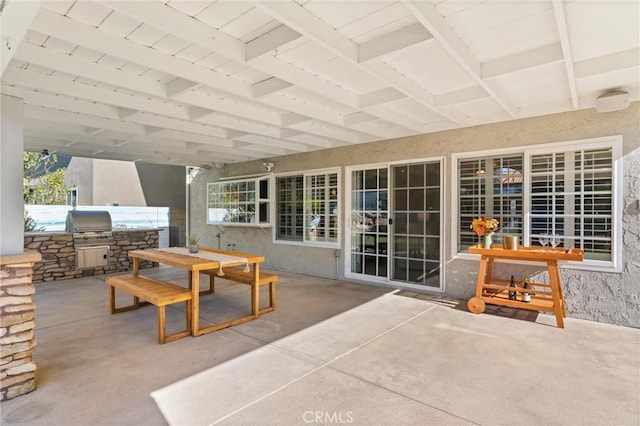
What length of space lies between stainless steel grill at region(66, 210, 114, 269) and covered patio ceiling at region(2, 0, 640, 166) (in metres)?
2.44

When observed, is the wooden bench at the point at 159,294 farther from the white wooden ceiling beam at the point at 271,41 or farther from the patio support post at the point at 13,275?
the white wooden ceiling beam at the point at 271,41

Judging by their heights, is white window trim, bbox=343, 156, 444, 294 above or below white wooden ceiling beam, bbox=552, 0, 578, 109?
below

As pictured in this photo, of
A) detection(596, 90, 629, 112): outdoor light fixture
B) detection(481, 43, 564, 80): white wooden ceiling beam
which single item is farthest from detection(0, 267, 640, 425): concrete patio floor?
detection(481, 43, 564, 80): white wooden ceiling beam

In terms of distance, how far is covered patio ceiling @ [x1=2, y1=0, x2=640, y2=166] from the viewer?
2189 millimetres

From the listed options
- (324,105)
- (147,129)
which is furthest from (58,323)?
(324,105)

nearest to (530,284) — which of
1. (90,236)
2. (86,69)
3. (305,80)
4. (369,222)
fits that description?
(369,222)

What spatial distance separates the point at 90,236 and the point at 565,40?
7793 millimetres

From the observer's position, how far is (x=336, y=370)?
280 centimetres

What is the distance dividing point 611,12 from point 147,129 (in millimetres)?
5284

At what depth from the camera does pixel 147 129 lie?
5.15m

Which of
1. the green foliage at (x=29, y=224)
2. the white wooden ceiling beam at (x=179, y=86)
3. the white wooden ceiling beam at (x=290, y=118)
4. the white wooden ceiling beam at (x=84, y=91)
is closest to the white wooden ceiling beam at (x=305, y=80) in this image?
the white wooden ceiling beam at (x=179, y=86)

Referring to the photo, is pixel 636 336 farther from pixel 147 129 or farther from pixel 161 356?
pixel 147 129

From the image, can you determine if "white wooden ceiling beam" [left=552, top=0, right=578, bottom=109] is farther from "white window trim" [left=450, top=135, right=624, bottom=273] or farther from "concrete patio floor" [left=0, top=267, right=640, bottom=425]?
"concrete patio floor" [left=0, top=267, right=640, bottom=425]

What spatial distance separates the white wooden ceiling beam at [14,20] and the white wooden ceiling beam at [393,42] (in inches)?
76.5
